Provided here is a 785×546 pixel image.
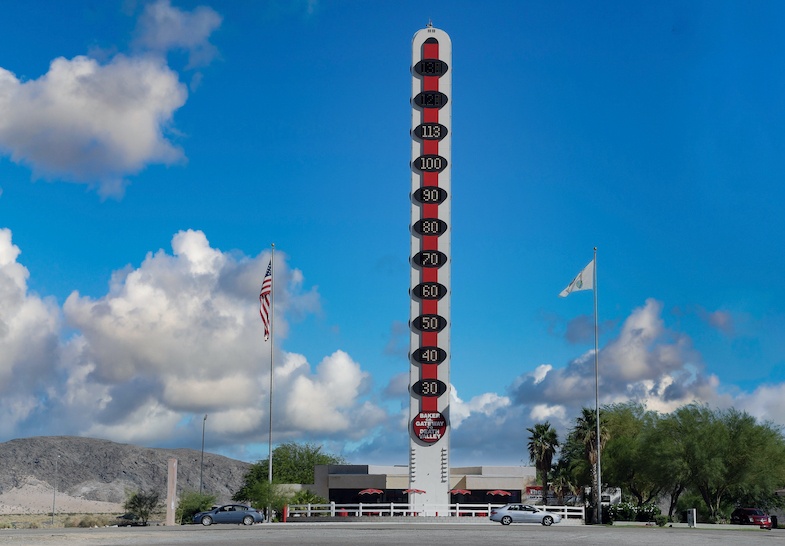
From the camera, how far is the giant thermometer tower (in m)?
70.1

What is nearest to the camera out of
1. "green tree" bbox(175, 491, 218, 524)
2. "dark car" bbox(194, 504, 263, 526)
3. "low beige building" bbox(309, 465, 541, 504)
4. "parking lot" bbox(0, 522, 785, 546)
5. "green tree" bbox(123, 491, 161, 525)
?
"parking lot" bbox(0, 522, 785, 546)

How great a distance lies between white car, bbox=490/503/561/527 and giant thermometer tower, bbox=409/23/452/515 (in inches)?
267

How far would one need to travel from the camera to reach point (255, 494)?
246ft

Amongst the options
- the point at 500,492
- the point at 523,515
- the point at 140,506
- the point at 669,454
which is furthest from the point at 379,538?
the point at 140,506

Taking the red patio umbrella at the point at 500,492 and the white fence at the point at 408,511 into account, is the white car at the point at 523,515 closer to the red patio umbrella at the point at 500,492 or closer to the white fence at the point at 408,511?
the white fence at the point at 408,511

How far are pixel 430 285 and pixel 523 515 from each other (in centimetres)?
1787

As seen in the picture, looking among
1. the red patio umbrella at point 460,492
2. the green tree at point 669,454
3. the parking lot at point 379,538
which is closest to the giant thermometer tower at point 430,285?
the parking lot at point 379,538

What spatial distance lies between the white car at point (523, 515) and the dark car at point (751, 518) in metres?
20.5

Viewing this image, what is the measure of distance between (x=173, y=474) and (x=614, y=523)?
31.3 meters

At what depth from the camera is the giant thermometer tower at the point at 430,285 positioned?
230 feet

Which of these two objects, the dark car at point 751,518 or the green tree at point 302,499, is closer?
the dark car at point 751,518

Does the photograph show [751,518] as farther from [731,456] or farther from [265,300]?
[265,300]

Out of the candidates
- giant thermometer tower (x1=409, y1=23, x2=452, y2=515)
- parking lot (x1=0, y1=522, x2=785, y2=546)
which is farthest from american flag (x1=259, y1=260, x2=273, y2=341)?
parking lot (x1=0, y1=522, x2=785, y2=546)

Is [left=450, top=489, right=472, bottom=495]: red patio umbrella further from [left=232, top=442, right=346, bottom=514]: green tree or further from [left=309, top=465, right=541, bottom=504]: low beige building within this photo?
[left=232, top=442, right=346, bottom=514]: green tree
